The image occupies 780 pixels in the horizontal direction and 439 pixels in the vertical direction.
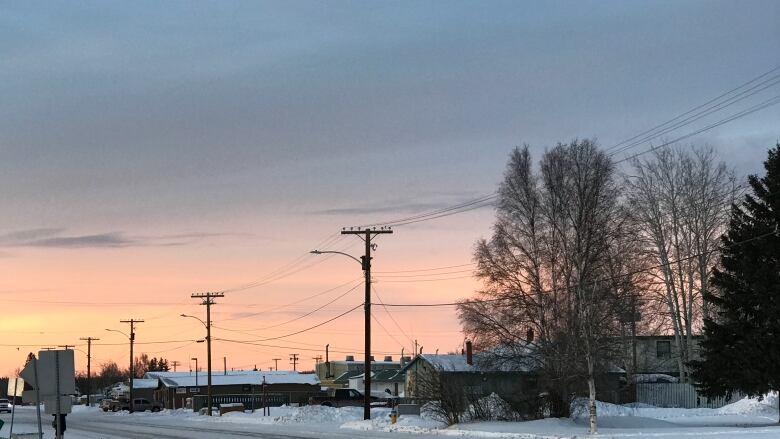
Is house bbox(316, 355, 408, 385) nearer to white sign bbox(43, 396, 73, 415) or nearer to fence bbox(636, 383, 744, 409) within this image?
fence bbox(636, 383, 744, 409)

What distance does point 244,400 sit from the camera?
94438mm

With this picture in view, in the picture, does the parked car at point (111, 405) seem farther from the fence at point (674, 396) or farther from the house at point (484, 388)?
the house at point (484, 388)

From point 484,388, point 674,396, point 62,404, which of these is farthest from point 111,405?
point 62,404

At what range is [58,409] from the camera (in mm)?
19438

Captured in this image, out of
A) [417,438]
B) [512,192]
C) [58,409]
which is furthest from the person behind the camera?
[512,192]

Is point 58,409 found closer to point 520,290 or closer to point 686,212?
point 520,290

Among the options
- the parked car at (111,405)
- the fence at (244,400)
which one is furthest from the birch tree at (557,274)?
the parked car at (111,405)

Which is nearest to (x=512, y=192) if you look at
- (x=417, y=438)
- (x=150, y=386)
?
(x=417, y=438)

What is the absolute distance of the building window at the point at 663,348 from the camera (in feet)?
268

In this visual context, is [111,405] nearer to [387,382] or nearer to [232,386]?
[232,386]

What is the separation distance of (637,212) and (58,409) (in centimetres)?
4131

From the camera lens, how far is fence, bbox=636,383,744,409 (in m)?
57.2

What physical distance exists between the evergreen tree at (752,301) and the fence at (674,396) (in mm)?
18866

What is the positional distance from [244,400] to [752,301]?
218 feet
